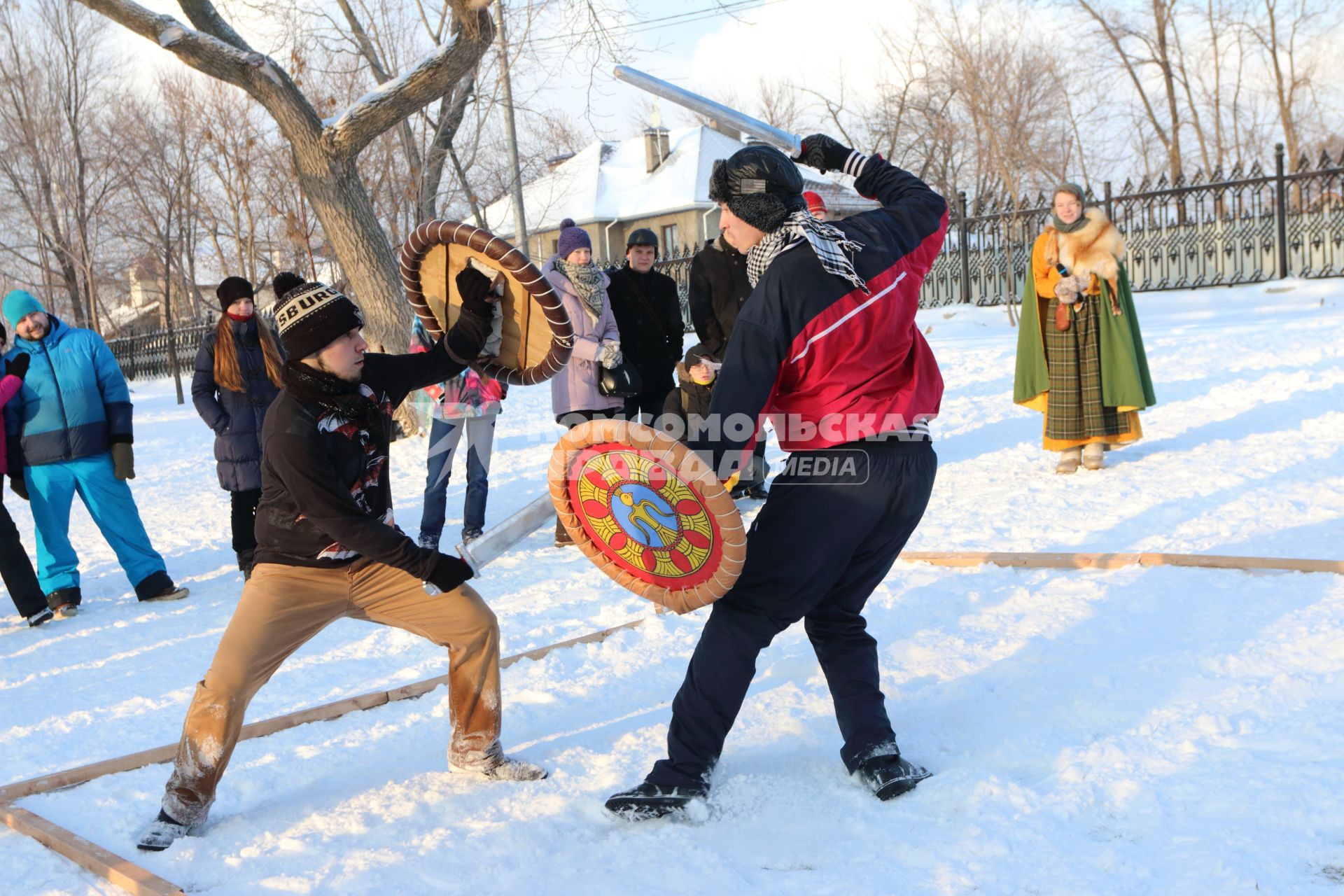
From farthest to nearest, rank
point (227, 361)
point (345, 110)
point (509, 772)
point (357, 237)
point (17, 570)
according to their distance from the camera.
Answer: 1. point (357, 237)
2. point (345, 110)
3. point (227, 361)
4. point (17, 570)
5. point (509, 772)

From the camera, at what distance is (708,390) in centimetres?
717

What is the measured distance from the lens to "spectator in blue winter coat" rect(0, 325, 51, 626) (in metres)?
6.08

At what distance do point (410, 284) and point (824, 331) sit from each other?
166 cm

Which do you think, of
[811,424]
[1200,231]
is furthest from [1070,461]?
[1200,231]

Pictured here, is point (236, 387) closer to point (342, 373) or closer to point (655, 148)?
point (342, 373)

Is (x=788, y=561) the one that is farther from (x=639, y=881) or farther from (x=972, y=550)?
(x=972, y=550)

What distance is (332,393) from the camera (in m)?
3.17

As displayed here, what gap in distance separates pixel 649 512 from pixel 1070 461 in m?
5.21

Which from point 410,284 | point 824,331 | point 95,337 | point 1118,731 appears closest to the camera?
point 824,331

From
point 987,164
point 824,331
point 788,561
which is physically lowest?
point 788,561

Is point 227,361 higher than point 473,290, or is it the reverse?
point 473,290

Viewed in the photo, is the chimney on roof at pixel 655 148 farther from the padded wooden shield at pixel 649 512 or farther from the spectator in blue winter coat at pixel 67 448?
the padded wooden shield at pixel 649 512

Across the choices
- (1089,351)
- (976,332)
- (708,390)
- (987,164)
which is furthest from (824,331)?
(987,164)

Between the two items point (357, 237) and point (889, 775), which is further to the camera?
point (357, 237)
